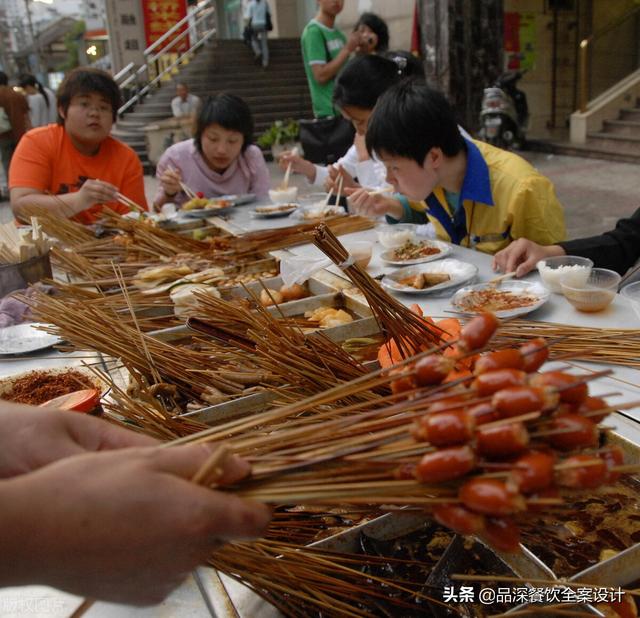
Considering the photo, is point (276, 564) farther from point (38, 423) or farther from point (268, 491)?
point (38, 423)

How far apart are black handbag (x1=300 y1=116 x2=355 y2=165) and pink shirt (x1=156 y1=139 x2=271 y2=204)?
1184 mm

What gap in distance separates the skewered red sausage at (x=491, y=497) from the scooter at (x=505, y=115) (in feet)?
28.6

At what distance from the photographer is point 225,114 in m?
4.41

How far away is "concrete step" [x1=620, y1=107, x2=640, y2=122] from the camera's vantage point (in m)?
10.8

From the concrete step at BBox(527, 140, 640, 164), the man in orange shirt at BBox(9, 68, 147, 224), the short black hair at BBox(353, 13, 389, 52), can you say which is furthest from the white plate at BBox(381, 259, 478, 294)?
the concrete step at BBox(527, 140, 640, 164)

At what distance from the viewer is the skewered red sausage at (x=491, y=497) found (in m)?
0.64

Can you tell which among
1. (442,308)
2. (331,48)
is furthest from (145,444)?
(331,48)

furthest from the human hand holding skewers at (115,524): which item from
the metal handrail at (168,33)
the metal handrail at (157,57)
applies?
the metal handrail at (168,33)

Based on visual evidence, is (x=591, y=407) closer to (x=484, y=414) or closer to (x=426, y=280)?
(x=484, y=414)

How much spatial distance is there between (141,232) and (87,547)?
112 inches

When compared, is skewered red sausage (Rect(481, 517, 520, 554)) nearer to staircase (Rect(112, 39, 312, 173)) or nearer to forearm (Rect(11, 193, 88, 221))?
forearm (Rect(11, 193, 88, 221))

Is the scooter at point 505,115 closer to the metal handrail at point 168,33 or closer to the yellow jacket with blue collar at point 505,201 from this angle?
the yellow jacket with blue collar at point 505,201

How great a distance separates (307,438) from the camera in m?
0.83

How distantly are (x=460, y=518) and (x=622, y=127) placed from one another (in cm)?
1197
